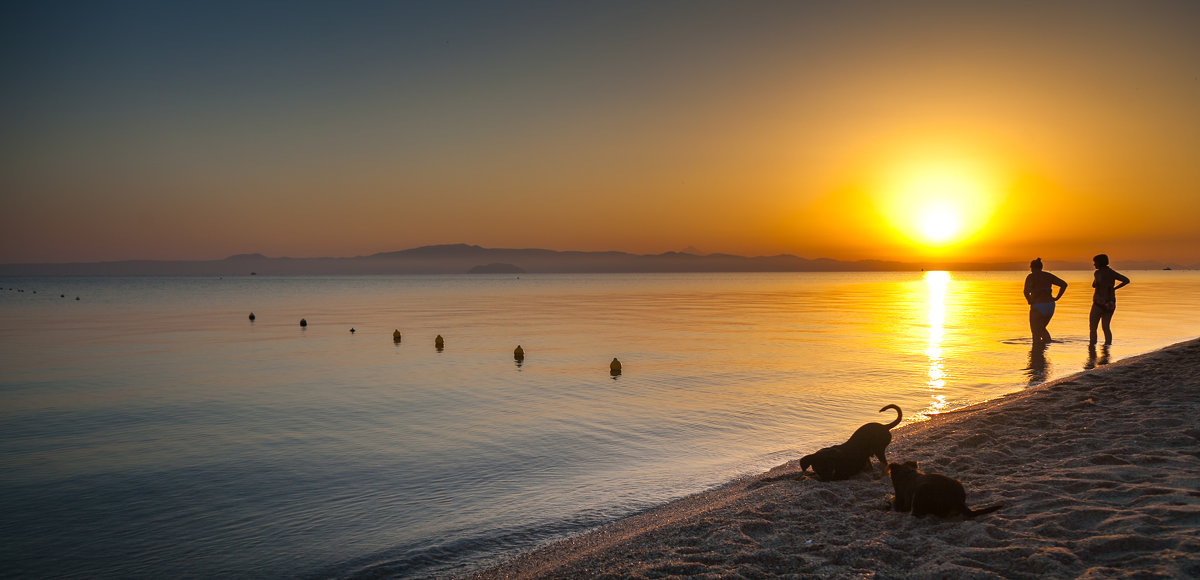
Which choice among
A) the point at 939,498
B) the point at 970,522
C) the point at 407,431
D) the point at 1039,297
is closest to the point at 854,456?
the point at 939,498

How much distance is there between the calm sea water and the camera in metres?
6.98

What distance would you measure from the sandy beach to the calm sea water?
1.29 metres

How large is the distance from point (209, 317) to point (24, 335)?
12126 millimetres

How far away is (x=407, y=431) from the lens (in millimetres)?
11742

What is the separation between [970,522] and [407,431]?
9292 millimetres

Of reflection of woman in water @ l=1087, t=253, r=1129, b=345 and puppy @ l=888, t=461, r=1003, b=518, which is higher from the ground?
reflection of woman in water @ l=1087, t=253, r=1129, b=345

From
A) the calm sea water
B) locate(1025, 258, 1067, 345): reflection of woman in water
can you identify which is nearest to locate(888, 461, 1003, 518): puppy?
the calm sea water

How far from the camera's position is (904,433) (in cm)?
978

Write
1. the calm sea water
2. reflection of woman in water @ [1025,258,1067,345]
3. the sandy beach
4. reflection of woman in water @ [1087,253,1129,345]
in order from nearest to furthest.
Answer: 1. the sandy beach
2. the calm sea water
3. reflection of woman in water @ [1087,253,1129,345]
4. reflection of woman in water @ [1025,258,1067,345]

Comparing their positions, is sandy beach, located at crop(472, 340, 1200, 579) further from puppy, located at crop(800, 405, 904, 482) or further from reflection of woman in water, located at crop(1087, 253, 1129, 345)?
reflection of woman in water, located at crop(1087, 253, 1129, 345)

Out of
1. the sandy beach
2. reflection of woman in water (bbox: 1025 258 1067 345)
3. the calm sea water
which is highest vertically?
reflection of woman in water (bbox: 1025 258 1067 345)

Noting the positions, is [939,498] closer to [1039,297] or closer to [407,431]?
[407,431]

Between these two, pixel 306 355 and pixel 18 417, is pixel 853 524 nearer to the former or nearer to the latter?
pixel 18 417

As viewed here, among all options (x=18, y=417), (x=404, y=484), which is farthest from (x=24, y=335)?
(x=404, y=484)
